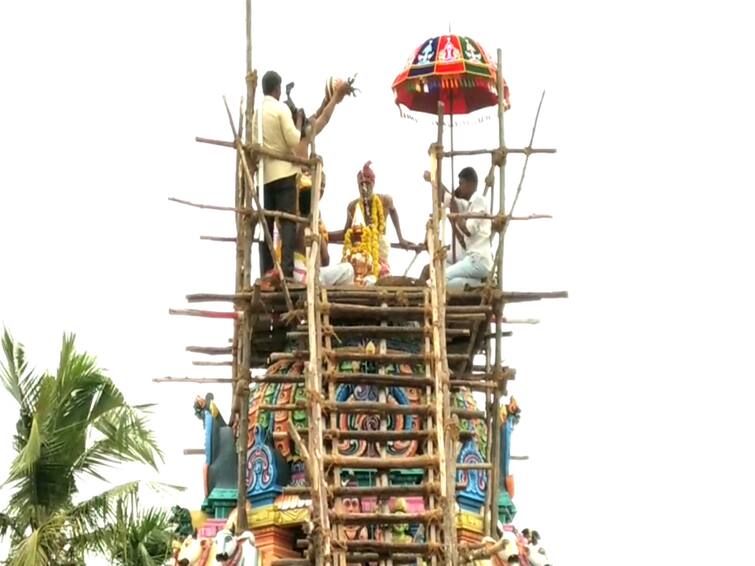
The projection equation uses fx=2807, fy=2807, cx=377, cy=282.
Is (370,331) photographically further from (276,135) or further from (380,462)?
(276,135)

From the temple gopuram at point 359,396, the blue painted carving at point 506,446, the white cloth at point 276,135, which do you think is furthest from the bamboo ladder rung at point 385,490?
the white cloth at point 276,135

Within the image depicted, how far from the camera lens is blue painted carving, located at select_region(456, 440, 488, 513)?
2605 centimetres

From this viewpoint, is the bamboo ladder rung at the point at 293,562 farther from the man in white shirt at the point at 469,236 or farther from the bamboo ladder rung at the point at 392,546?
the man in white shirt at the point at 469,236

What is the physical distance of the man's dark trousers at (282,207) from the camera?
26828mm

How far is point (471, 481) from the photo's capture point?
86.0 feet

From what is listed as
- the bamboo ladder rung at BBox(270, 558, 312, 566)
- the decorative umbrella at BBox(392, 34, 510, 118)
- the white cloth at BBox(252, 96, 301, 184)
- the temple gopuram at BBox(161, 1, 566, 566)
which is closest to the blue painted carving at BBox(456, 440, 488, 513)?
the temple gopuram at BBox(161, 1, 566, 566)

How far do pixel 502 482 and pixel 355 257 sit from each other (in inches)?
102

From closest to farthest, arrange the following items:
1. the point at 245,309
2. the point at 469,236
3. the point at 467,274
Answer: the point at 245,309 < the point at 467,274 < the point at 469,236

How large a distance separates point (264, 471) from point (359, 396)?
1187 millimetres

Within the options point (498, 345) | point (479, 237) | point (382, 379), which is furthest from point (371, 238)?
point (382, 379)

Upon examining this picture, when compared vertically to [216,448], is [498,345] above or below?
above

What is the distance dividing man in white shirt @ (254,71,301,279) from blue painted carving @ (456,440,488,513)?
8.49 feet

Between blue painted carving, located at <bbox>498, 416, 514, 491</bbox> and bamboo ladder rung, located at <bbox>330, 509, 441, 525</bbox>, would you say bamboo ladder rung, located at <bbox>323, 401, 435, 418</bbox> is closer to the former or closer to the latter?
bamboo ladder rung, located at <bbox>330, 509, 441, 525</bbox>

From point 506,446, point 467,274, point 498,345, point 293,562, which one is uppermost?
point 467,274
